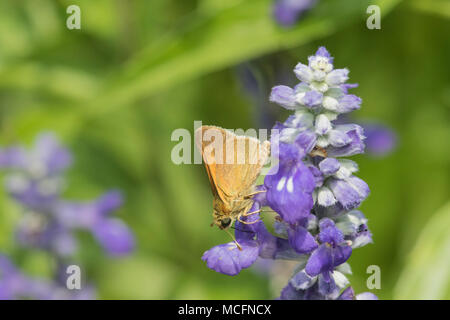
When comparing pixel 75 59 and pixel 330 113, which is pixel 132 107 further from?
pixel 330 113

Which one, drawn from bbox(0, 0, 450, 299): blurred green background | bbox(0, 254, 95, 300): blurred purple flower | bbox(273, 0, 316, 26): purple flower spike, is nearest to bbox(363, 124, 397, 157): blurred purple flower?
bbox(0, 0, 450, 299): blurred green background

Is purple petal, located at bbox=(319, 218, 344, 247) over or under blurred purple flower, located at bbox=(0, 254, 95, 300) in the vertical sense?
under

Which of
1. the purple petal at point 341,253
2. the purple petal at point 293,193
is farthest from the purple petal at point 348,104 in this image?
the purple petal at point 341,253

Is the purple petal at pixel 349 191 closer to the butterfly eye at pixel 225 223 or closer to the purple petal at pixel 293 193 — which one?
the purple petal at pixel 293 193

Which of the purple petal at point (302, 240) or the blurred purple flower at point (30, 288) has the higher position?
the blurred purple flower at point (30, 288)

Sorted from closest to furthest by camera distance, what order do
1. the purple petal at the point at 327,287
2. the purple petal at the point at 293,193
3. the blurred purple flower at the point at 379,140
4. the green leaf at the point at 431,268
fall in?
the purple petal at the point at 293,193 → the purple petal at the point at 327,287 → the green leaf at the point at 431,268 → the blurred purple flower at the point at 379,140

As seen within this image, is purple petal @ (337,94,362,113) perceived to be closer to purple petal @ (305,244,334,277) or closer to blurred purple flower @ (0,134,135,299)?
purple petal @ (305,244,334,277)

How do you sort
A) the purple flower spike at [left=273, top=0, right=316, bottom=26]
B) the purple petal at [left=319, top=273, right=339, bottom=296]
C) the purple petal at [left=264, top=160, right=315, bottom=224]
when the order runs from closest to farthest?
the purple petal at [left=264, top=160, right=315, bottom=224]
the purple petal at [left=319, top=273, right=339, bottom=296]
the purple flower spike at [left=273, top=0, right=316, bottom=26]
